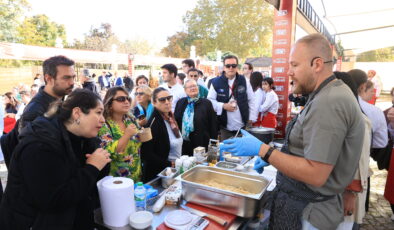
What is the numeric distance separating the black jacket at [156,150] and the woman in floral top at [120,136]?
20 centimetres

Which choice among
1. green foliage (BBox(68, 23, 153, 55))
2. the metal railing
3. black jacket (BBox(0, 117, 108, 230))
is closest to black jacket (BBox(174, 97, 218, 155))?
black jacket (BBox(0, 117, 108, 230))

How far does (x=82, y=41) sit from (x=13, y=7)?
1364 cm

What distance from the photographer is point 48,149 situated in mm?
1306

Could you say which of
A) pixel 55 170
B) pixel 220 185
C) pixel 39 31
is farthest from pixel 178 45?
pixel 55 170

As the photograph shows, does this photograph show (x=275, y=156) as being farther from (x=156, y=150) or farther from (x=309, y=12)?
(x=309, y=12)

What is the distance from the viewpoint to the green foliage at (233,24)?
958 inches

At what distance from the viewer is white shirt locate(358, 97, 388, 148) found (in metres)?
2.87

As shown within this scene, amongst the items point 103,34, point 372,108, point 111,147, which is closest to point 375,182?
point 372,108

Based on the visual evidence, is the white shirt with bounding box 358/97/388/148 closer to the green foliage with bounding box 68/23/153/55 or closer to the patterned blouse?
the patterned blouse

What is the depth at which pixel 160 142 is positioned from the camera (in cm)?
271

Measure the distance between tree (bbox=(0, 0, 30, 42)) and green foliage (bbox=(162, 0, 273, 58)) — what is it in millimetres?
18596

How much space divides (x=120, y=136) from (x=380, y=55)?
39571mm

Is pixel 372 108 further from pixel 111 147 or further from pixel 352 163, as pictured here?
pixel 111 147

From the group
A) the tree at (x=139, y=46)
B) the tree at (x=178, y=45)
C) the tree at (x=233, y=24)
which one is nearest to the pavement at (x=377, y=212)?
the tree at (x=233, y=24)
